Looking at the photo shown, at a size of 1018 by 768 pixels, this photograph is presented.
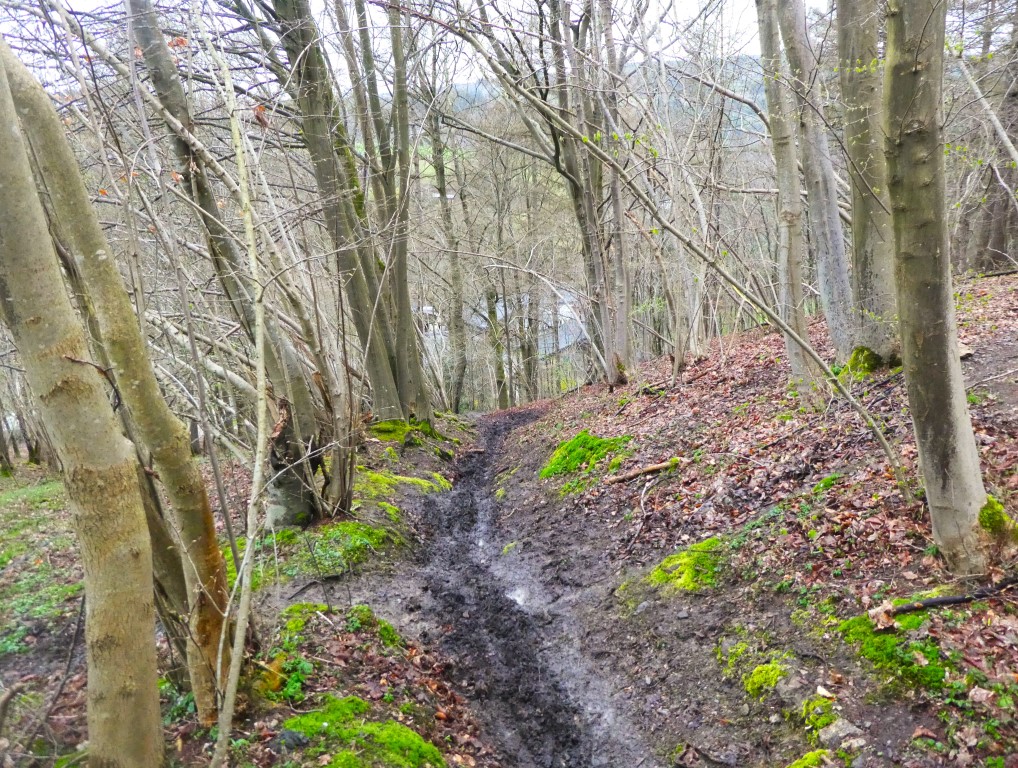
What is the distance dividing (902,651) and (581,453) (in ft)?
17.8

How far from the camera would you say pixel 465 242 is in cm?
2139

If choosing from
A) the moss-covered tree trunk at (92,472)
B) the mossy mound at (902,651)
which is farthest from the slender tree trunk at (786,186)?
the moss-covered tree trunk at (92,472)

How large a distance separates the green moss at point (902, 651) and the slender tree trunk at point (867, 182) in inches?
125

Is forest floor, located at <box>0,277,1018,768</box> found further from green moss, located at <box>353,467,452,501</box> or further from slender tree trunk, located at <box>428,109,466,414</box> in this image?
slender tree trunk, located at <box>428,109,466,414</box>

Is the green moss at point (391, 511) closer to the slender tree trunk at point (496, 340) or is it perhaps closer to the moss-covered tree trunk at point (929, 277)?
the moss-covered tree trunk at point (929, 277)

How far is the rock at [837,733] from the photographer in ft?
9.37

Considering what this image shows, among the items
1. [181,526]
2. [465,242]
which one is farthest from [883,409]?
[465,242]

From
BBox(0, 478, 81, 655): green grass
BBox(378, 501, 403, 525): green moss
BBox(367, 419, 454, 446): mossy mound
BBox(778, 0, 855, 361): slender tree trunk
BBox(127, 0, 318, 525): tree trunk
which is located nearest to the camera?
BBox(127, 0, 318, 525): tree trunk

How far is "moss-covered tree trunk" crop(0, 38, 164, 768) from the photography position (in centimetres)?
187

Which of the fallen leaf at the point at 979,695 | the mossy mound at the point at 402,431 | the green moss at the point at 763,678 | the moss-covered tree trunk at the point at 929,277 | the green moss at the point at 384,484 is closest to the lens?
the fallen leaf at the point at 979,695

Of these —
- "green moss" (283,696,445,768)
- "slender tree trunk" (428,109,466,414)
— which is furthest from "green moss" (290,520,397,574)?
"slender tree trunk" (428,109,466,414)

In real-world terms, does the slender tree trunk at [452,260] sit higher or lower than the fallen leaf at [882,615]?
higher

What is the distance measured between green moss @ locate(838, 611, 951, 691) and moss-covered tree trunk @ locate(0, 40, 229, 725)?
348cm

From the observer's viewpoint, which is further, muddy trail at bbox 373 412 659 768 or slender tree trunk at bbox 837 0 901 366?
slender tree trunk at bbox 837 0 901 366
